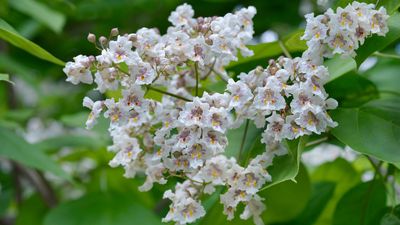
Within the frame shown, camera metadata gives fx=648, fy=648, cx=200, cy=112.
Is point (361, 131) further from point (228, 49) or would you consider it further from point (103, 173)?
point (103, 173)

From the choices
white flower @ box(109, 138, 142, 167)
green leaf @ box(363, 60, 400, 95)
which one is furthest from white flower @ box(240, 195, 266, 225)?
green leaf @ box(363, 60, 400, 95)

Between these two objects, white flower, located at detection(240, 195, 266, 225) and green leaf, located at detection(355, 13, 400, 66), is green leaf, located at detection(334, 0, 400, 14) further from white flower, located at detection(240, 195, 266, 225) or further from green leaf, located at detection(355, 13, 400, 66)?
white flower, located at detection(240, 195, 266, 225)

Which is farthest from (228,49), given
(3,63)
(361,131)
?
(3,63)

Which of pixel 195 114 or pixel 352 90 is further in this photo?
pixel 352 90

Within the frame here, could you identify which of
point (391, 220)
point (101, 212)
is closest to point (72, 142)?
point (101, 212)

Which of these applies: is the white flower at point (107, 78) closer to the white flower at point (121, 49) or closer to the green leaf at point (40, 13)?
the white flower at point (121, 49)

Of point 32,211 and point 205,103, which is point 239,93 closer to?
point 205,103

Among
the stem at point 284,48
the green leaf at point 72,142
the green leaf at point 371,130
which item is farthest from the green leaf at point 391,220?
the green leaf at point 72,142
